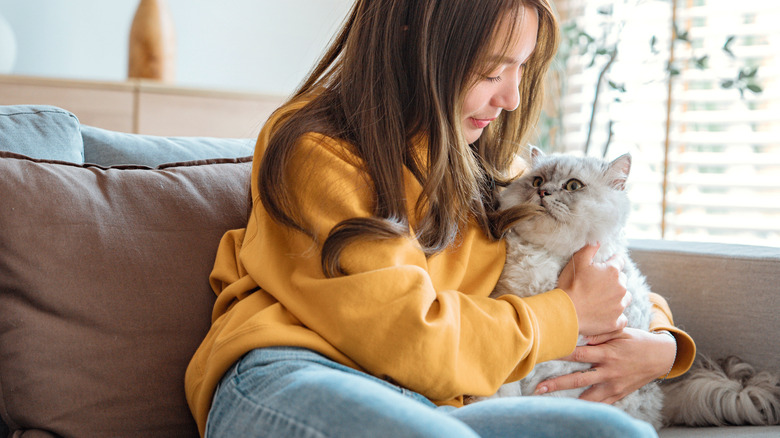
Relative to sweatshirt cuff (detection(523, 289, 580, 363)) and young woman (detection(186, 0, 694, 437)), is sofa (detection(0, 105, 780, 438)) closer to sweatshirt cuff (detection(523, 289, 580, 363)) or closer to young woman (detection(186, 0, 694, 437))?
young woman (detection(186, 0, 694, 437))

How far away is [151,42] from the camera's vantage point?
2.46 metres

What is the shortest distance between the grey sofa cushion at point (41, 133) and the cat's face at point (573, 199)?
0.88 meters

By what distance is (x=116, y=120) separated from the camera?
234cm

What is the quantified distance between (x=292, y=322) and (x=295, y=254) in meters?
0.11

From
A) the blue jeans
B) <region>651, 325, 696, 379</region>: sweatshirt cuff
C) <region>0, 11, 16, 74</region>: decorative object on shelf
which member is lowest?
<region>651, 325, 696, 379</region>: sweatshirt cuff

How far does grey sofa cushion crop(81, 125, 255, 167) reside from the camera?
138cm

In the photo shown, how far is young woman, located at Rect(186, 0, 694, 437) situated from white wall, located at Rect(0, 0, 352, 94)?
1470 mm

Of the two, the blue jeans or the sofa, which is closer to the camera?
the blue jeans

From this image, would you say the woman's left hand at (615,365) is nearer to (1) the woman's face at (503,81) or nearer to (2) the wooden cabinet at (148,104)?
(1) the woman's face at (503,81)

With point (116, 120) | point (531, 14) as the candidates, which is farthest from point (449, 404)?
point (116, 120)

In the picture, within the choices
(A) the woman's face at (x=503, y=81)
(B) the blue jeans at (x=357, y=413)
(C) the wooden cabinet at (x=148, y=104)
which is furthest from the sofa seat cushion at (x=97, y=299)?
(C) the wooden cabinet at (x=148, y=104)

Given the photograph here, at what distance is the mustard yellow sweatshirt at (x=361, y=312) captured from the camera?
0.91 meters

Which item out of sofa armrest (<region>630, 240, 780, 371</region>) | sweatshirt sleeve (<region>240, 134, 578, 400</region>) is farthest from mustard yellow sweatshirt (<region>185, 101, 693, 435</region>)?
sofa armrest (<region>630, 240, 780, 371</region>)

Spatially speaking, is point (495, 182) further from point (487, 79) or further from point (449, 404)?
point (449, 404)
